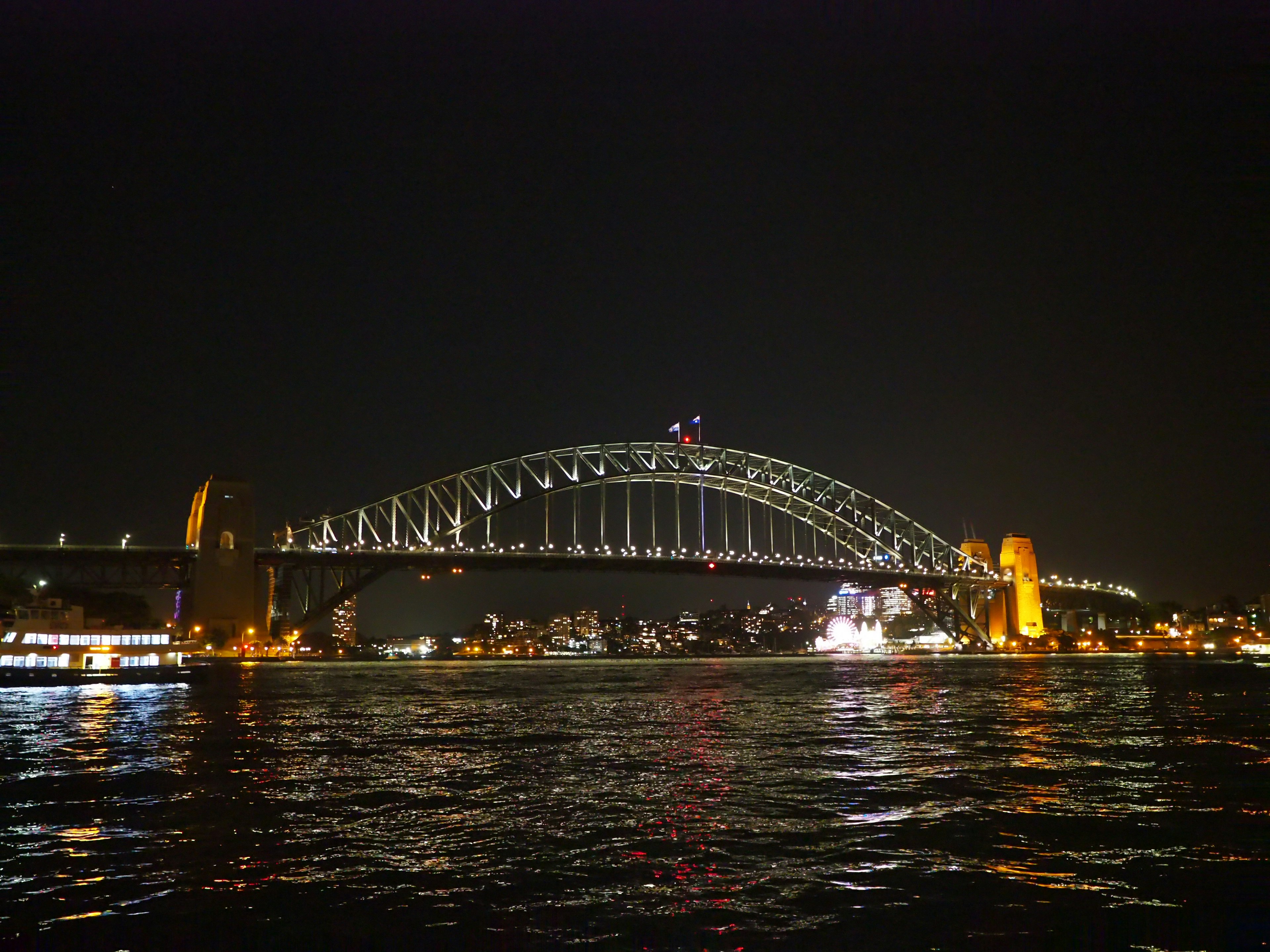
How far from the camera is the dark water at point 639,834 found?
628 centimetres

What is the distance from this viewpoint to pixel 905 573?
294 ft

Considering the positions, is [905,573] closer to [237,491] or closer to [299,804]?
[237,491]

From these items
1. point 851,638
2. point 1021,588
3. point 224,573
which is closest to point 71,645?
point 224,573

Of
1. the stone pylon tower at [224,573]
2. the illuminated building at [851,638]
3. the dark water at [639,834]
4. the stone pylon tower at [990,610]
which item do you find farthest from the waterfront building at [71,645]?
the illuminated building at [851,638]

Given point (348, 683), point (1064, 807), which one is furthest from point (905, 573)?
point (1064, 807)

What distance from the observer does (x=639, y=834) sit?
8906mm

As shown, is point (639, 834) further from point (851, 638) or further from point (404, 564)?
point (851, 638)

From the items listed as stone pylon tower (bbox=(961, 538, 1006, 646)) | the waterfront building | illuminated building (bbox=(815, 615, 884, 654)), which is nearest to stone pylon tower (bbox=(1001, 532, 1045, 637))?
stone pylon tower (bbox=(961, 538, 1006, 646))

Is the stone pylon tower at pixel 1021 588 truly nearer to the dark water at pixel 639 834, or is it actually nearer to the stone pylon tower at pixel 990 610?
the stone pylon tower at pixel 990 610

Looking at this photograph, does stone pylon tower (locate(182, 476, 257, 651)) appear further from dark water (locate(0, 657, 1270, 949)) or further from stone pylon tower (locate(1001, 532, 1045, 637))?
stone pylon tower (locate(1001, 532, 1045, 637))

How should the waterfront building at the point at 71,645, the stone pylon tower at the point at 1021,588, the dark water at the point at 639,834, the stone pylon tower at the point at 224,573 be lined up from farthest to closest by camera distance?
the stone pylon tower at the point at 1021,588
the stone pylon tower at the point at 224,573
the waterfront building at the point at 71,645
the dark water at the point at 639,834

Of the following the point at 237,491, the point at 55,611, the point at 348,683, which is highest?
the point at 237,491

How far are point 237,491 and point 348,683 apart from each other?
3326 centimetres

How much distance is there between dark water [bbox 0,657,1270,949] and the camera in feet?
20.6
